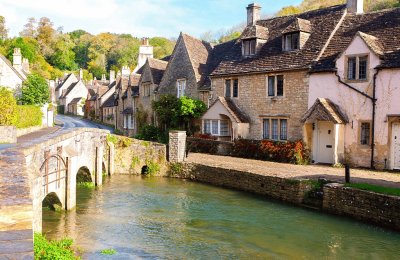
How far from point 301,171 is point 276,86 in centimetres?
823

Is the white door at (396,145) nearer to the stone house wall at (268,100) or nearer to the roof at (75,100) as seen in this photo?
the stone house wall at (268,100)

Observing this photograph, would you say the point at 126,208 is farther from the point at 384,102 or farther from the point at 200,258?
the point at 384,102

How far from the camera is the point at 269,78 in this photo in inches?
1171

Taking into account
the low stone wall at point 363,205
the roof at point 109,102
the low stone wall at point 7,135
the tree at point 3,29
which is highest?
the tree at point 3,29

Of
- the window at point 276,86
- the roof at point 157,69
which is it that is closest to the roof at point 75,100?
the roof at point 157,69

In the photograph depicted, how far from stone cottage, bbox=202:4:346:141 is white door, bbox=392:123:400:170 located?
5901 mm

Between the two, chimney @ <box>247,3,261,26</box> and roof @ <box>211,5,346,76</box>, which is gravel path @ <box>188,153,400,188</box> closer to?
roof @ <box>211,5,346,76</box>

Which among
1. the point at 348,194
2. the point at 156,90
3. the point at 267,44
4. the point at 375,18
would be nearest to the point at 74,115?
the point at 156,90

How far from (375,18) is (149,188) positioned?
1773 centimetres

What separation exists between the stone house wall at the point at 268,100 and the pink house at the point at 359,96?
0.94m

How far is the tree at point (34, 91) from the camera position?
47.1 m

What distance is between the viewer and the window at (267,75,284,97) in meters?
28.9

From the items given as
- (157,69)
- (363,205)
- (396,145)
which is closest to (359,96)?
(396,145)

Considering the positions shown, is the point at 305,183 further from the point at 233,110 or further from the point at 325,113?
the point at 233,110
